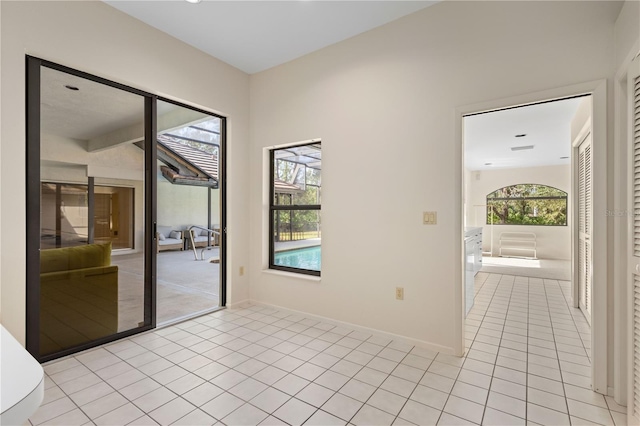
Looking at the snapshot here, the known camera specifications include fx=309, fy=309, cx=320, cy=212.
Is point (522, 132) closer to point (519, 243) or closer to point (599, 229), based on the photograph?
point (599, 229)

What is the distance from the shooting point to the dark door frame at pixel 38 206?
2.26 metres

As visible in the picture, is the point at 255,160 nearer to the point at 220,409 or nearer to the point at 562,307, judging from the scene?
the point at 220,409

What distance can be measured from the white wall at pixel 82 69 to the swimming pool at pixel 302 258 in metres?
0.57

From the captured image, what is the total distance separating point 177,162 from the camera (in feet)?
11.3

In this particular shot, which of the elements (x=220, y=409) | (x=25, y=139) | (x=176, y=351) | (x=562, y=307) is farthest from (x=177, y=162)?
(x=562, y=307)

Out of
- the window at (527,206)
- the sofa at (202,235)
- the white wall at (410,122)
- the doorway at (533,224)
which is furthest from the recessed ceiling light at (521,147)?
the sofa at (202,235)

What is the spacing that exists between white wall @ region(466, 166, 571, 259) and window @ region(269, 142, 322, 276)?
714 cm

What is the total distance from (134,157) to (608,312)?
3980mm

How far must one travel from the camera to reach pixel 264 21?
2879 mm

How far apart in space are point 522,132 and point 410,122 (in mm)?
3505

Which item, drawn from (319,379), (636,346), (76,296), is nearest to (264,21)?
(76,296)

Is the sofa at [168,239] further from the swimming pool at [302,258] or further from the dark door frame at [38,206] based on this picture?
the swimming pool at [302,258]

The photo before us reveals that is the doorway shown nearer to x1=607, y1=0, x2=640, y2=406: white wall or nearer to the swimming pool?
x1=607, y1=0, x2=640, y2=406: white wall

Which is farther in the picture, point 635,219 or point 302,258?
point 302,258
